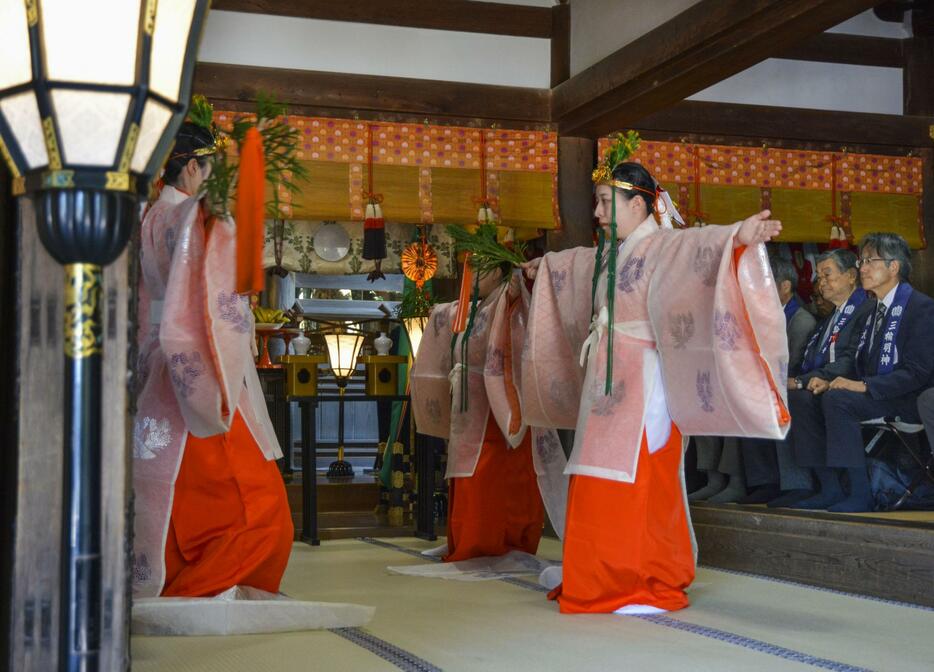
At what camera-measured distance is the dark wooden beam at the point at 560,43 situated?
6621mm

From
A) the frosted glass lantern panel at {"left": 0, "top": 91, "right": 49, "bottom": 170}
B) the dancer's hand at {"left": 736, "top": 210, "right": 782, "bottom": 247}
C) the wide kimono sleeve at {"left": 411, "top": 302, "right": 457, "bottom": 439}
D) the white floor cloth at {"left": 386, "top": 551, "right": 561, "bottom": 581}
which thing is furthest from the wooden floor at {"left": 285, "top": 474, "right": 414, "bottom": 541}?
the frosted glass lantern panel at {"left": 0, "top": 91, "right": 49, "bottom": 170}

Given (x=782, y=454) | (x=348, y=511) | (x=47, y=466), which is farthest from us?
(x=348, y=511)

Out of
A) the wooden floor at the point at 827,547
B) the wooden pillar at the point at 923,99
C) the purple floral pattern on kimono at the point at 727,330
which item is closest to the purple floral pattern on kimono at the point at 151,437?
the purple floral pattern on kimono at the point at 727,330

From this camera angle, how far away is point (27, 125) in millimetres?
1291

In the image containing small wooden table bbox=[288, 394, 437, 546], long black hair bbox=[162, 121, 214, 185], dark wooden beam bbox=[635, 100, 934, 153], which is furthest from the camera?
dark wooden beam bbox=[635, 100, 934, 153]

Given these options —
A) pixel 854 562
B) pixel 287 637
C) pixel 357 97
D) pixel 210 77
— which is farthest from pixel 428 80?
pixel 287 637

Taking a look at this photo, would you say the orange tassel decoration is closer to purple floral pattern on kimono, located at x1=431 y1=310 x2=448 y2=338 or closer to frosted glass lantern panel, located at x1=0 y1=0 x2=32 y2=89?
frosted glass lantern panel, located at x1=0 y1=0 x2=32 y2=89

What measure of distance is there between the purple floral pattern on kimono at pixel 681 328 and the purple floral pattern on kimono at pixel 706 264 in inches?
4.9

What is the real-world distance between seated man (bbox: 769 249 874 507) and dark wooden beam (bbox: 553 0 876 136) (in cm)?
105

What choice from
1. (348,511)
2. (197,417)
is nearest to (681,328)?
(197,417)

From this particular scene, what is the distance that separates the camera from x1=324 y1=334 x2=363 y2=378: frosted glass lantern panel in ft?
21.8

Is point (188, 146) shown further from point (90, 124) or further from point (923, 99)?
point (923, 99)

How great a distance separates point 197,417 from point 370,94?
352 cm

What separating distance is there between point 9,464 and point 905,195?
22.5 ft
